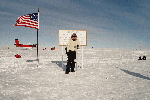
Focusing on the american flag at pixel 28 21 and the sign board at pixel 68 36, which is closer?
the sign board at pixel 68 36

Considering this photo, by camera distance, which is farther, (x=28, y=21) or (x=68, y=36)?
(x=28, y=21)

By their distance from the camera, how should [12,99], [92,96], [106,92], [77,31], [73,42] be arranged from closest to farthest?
[12,99]
[92,96]
[106,92]
[73,42]
[77,31]

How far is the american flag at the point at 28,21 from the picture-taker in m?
9.63

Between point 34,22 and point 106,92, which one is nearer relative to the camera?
point 106,92

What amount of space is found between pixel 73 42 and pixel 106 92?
4.05 meters

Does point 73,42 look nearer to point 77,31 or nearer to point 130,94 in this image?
point 77,31

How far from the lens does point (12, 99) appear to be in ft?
11.7

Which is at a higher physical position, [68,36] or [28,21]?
[28,21]

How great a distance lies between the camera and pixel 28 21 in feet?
31.8

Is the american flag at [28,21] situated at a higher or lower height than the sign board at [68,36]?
higher

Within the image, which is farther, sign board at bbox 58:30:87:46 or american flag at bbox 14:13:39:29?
american flag at bbox 14:13:39:29

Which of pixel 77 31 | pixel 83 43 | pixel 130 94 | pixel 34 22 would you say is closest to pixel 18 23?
pixel 34 22

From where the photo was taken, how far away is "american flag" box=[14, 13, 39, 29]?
9.63 metres

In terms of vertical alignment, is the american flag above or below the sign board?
above
